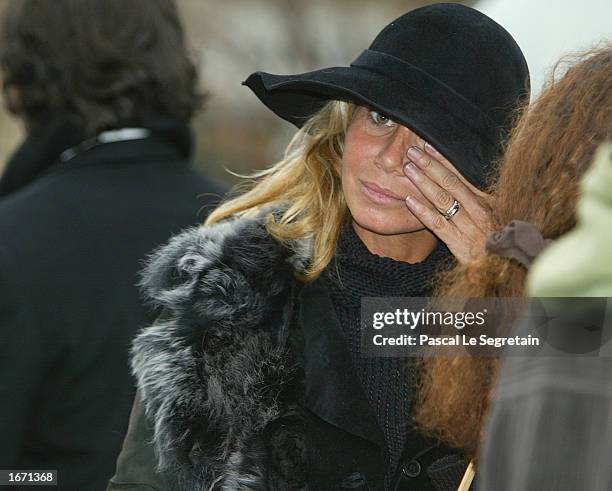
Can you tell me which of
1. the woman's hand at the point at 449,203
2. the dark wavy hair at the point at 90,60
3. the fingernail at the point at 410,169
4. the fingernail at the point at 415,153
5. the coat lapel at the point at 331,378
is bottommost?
the coat lapel at the point at 331,378

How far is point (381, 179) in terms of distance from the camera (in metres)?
2.41

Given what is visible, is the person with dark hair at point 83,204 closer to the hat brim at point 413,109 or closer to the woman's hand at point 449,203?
the hat brim at point 413,109

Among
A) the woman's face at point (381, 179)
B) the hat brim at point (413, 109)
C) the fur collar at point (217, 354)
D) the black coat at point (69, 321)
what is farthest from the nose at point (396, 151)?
the black coat at point (69, 321)

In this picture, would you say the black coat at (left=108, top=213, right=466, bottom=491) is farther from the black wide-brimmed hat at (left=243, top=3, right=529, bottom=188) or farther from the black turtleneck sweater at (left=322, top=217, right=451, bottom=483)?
the black wide-brimmed hat at (left=243, top=3, right=529, bottom=188)

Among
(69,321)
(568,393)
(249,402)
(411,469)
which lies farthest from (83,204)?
(568,393)

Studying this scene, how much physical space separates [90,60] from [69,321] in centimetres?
73

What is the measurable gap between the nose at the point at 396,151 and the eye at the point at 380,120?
0.03 m

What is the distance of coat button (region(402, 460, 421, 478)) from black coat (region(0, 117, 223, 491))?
737mm

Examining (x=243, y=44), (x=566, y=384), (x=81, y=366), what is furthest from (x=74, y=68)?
(x=243, y=44)

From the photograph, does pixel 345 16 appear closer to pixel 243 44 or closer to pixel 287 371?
pixel 243 44

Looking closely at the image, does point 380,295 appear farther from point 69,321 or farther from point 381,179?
point 69,321

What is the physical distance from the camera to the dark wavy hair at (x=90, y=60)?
3.01 metres

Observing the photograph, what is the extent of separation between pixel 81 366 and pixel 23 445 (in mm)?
237

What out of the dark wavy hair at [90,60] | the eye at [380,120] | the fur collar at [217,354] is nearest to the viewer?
the fur collar at [217,354]
